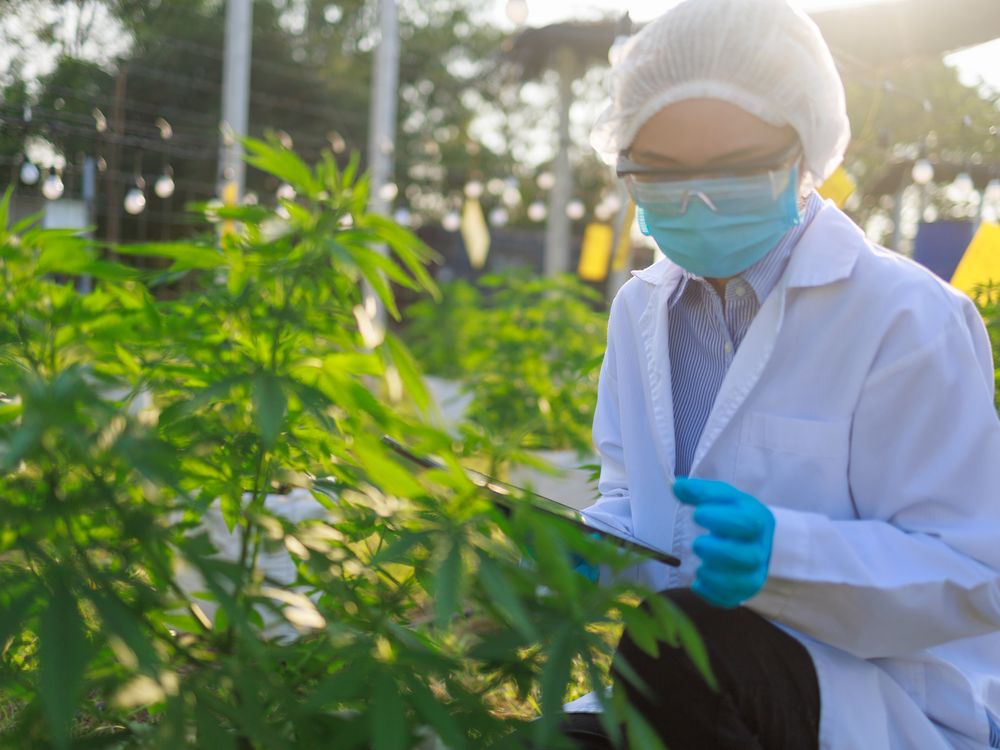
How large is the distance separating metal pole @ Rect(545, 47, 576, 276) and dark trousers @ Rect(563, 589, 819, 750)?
26.9ft

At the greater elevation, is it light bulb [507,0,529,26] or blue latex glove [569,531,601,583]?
light bulb [507,0,529,26]

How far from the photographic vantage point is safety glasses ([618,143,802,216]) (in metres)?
1.45

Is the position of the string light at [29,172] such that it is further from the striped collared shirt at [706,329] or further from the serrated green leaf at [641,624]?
the serrated green leaf at [641,624]

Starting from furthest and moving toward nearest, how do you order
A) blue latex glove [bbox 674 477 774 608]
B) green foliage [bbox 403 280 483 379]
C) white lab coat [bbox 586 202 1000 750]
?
green foliage [bbox 403 280 483 379]
white lab coat [bbox 586 202 1000 750]
blue latex glove [bbox 674 477 774 608]

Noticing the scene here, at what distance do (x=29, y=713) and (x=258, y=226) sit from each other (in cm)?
59

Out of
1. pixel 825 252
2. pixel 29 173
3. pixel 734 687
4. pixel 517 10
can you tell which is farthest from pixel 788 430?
pixel 517 10

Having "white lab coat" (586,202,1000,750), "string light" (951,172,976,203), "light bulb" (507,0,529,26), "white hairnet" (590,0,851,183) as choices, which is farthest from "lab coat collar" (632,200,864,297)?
"light bulb" (507,0,529,26)

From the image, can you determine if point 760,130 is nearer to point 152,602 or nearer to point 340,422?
point 340,422

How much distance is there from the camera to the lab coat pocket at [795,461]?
55.8 inches

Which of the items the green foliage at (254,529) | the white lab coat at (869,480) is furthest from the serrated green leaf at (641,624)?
the white lab coat at (869,480)

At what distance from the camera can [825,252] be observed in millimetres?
1476

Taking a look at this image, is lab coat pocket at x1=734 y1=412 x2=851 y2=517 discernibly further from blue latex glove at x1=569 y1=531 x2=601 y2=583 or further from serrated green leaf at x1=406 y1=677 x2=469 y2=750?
serrated green leaf at x1=406 y1=677 x2=469 y2=750

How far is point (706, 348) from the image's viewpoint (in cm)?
163

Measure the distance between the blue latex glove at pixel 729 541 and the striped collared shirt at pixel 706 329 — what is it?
40 centimetres
